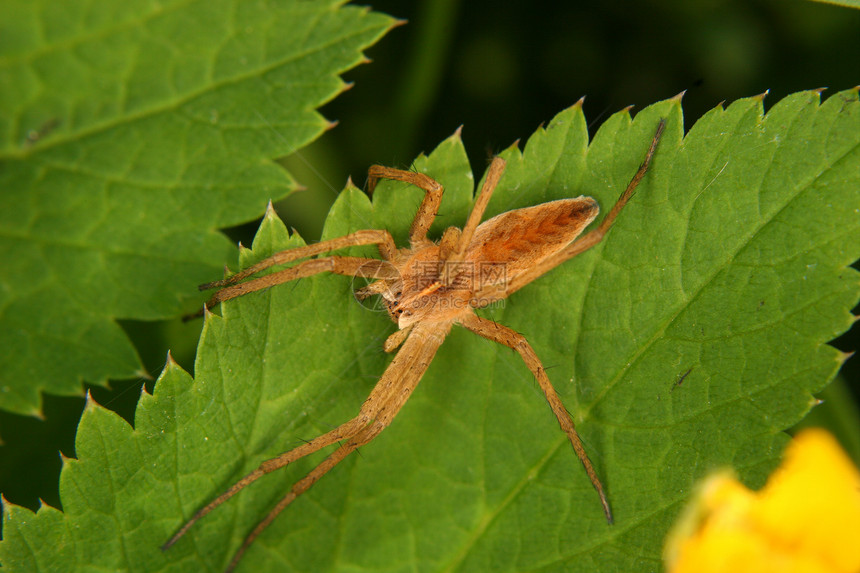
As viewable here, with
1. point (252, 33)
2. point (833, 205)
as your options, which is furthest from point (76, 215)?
point (833, 205)

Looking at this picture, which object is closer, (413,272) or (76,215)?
(76,215)

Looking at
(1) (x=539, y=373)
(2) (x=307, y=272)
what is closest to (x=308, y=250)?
(2) (x=307, y=272)

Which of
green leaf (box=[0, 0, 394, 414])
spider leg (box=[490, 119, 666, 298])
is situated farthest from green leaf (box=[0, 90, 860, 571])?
green leaf (box=[0, 0, 394, 414])

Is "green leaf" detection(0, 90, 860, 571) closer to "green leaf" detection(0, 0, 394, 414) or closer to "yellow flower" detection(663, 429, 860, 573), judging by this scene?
"green leaf" detection(0, 0, 394, 414)

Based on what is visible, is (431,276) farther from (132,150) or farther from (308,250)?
(132,150)

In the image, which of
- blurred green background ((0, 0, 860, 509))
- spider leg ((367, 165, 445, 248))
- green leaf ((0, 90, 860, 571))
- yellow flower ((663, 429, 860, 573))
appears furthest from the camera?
blurred green background ((0, 0, 860, 509))

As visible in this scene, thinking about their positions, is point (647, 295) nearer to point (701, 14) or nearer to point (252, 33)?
point (252, 33)

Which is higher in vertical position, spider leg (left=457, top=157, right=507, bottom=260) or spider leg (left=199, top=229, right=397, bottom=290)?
spider leg (left=457, top=157, right=507, bottom=260)
